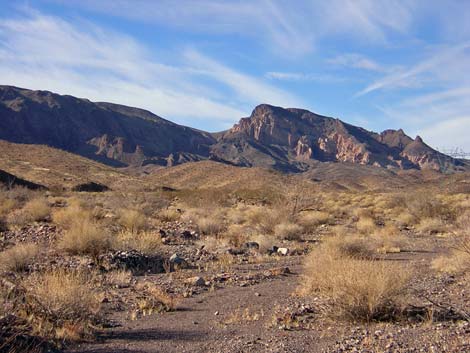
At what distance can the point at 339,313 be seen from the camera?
7.89 metres

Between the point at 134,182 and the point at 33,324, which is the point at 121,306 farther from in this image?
the point at 134,182

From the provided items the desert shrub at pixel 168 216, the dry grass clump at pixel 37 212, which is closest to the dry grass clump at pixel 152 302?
the dry grass clump at pixel 37 212

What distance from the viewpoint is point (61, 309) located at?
727cm

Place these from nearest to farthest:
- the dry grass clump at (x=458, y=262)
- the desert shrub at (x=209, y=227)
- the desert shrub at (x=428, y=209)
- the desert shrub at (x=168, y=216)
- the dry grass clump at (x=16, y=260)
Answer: the dry grass clump at (x=16, y=260)
the dry grass clump at (x=458, y=262)
the desert shrub at (x=209, y=227)
the desert shrub at (x=168, y=216)
the desert shrub at (x=428, y=209)

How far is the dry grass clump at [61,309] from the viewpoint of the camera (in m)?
6.84

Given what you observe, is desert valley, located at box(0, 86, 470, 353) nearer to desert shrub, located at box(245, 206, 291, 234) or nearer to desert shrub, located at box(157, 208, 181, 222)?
desert shrub, located at box(245, 206, 291, 234)

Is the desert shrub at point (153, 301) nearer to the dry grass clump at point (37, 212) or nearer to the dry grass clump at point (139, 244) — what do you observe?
the dry grass clump at point (139, 244)

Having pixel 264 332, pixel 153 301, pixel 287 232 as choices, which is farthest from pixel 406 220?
pixel 264 332

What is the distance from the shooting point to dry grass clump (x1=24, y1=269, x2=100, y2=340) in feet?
22.5

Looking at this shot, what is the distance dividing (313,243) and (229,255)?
18.6ft

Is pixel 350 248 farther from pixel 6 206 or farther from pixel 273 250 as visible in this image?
pixel 6 206

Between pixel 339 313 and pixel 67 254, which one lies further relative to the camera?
pixel 67 254

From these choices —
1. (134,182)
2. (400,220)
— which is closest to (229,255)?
(400,220)

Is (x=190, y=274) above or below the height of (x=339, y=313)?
below
